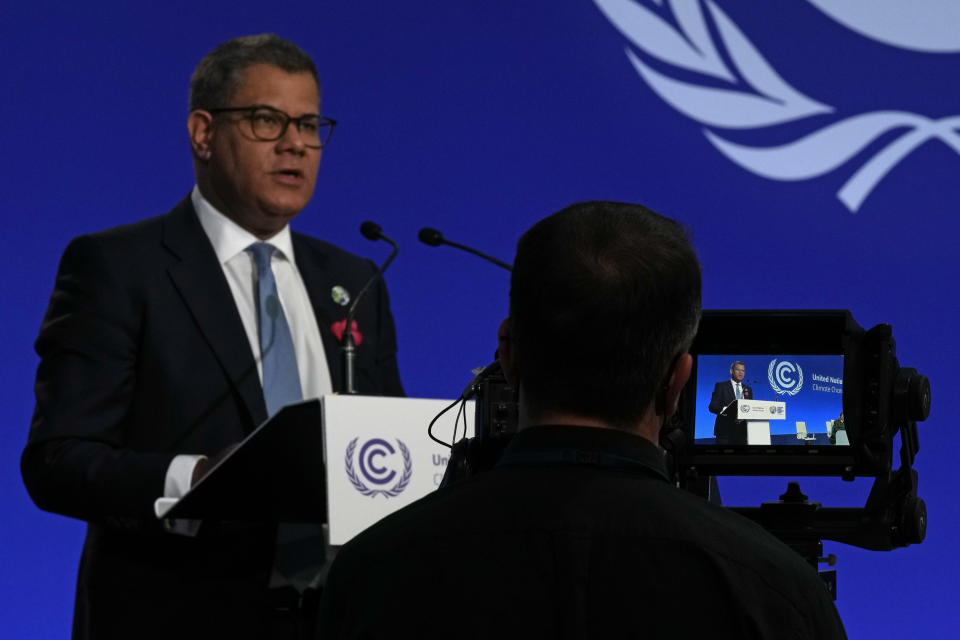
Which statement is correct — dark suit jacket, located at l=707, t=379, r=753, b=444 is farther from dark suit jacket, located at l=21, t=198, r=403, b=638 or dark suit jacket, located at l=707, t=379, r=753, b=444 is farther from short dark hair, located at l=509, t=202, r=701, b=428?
short dark hair, located at l=509, t=202, r=701, b=428

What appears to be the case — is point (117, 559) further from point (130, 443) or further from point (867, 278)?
point (867, 278)

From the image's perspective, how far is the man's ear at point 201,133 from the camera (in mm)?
2477

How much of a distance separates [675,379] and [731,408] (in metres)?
1.06

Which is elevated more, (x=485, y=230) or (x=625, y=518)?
(x=485, y=230)

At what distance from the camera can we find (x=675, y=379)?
3.81ft

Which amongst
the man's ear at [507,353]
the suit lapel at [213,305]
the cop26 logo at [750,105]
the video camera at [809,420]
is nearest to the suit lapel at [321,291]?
the suit lapel at [213,305]

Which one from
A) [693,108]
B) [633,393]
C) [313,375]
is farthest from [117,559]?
[693,108]

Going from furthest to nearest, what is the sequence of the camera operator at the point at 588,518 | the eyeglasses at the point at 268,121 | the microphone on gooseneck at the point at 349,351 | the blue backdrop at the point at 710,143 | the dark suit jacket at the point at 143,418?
the blue backdrop at the point at 710,143 → the eyeglasses at the point at 268,121 → the microphone on gooseneck at the point at 349,351 → the dark suit jacket at the point at 143,418 → the camera operator at the point at 588,518

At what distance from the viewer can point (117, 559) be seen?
2148 mm

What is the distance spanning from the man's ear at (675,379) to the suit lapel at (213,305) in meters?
1.19

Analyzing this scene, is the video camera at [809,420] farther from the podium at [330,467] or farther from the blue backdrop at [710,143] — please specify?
the blue backdrop at [710,143]

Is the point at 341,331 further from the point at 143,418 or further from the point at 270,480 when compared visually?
the point at 270,480

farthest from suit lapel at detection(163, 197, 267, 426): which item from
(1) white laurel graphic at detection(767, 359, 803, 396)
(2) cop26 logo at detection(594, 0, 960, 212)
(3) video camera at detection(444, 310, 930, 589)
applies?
(2) cop26 logo at detection(594, 0, 960, 212)

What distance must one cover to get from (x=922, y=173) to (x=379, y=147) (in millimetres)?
1727
